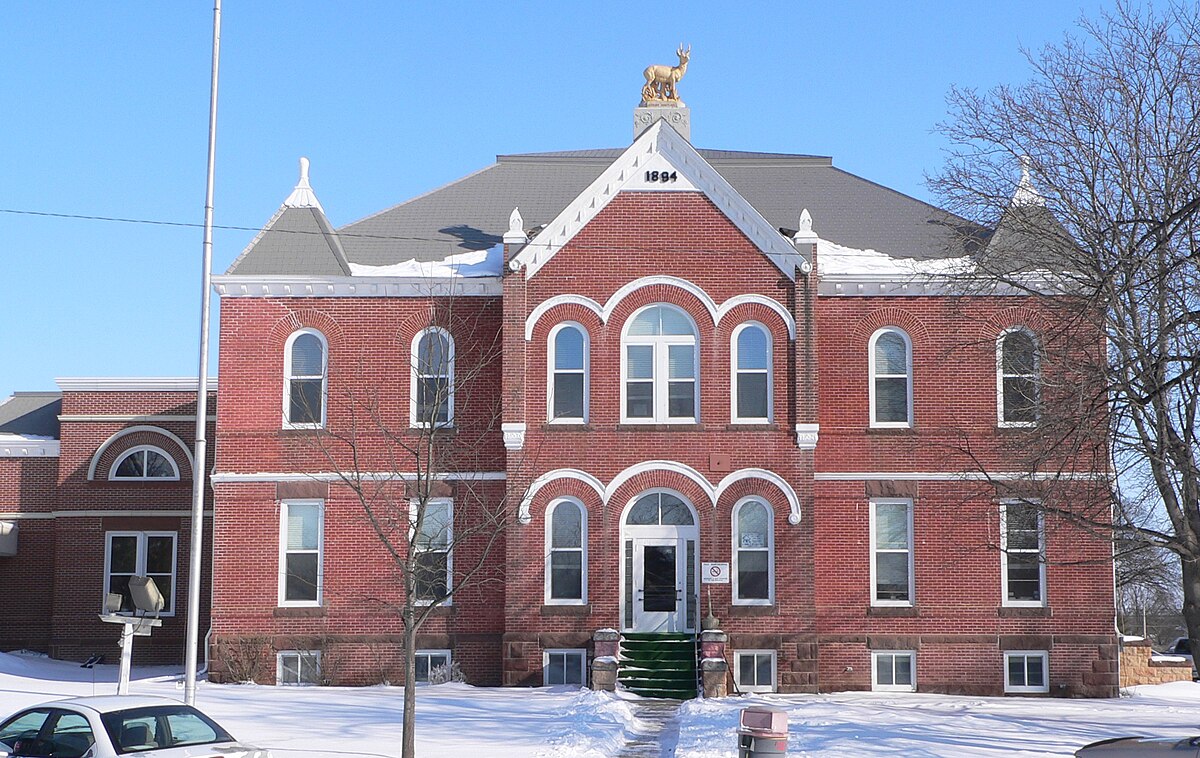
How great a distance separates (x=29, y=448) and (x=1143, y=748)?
2715 cm

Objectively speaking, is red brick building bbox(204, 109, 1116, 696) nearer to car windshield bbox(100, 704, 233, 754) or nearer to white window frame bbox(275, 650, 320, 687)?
white window frame bbox(275, 650, 320, 687)

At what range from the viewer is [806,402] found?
25.8 metres

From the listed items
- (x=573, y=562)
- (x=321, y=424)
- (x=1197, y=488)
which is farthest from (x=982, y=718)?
(x=321, y=424)

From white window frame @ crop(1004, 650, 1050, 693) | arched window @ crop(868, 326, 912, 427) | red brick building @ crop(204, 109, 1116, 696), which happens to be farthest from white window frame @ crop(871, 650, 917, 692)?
arched window @ crop(868, 326, 912, 427)

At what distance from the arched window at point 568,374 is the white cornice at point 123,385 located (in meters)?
10.7

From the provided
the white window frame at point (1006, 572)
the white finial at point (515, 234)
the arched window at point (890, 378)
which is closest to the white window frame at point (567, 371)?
the white finial at point (515, 234)

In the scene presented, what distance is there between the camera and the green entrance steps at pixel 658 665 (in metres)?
24.4

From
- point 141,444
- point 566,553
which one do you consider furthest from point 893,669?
point 141,444

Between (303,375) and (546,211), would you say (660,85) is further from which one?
(303,375)

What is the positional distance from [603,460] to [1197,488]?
37.6ft

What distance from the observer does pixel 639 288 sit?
26.3 meters

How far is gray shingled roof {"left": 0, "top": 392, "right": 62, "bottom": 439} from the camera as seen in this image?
111 feet

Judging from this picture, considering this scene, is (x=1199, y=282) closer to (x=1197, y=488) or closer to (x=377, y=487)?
(x=1197, y=488)

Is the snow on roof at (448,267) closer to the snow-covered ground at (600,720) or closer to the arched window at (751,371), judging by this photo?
the arched window at (751,371)
